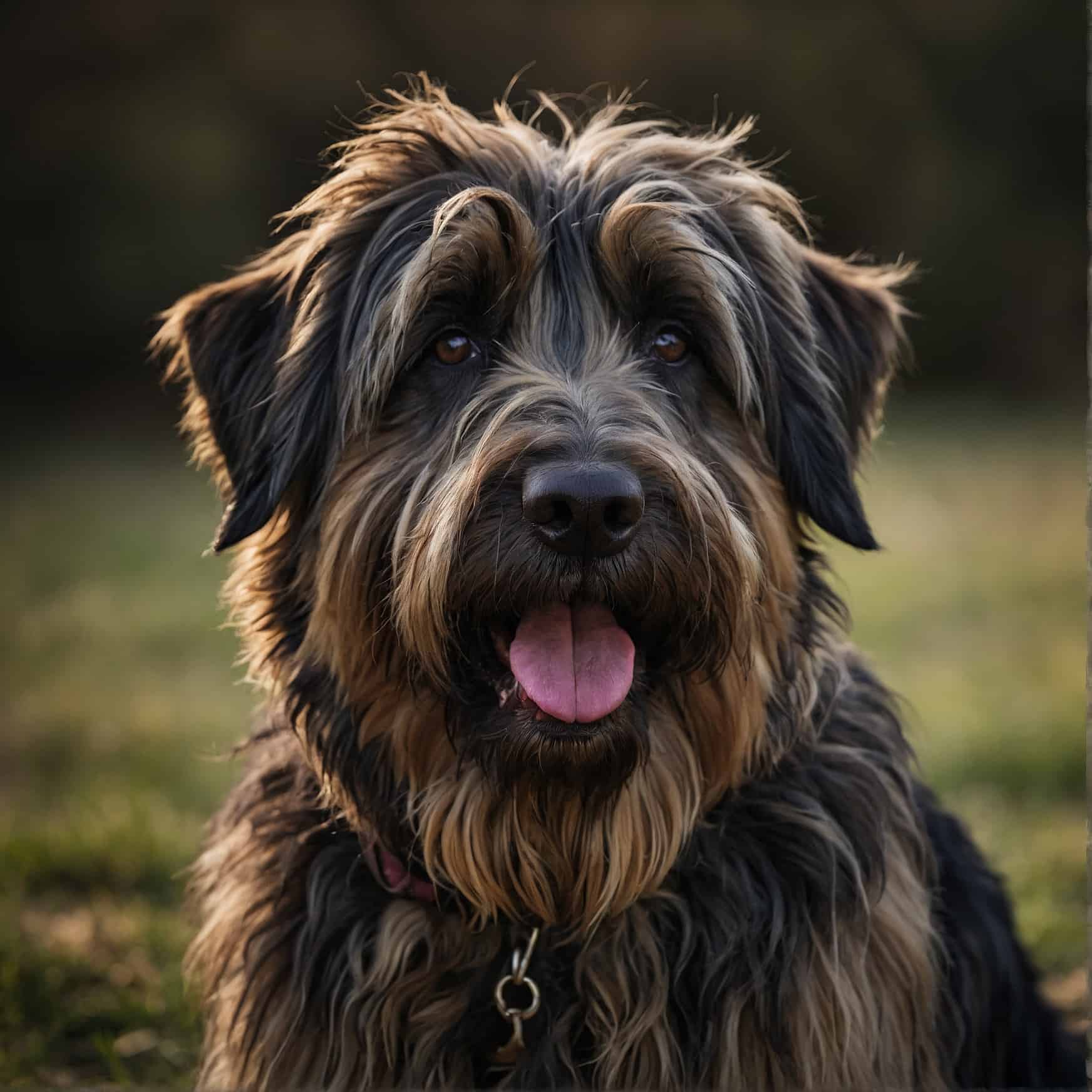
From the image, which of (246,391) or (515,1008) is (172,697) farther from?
(515,1008)

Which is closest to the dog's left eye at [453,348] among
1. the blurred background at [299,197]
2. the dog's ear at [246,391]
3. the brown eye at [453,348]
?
the brown eye at [453,348]

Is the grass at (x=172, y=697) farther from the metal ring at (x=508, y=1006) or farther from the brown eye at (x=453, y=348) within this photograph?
the metal ring at (x=508, y=1006)

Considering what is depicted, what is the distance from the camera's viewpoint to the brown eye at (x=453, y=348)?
307 cm

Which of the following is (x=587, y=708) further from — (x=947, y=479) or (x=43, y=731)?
(x=947, y=479)

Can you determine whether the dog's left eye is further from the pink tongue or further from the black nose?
the pink tongue

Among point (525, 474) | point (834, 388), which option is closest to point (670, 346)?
point (834, 388)

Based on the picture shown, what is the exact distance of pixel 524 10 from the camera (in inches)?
499

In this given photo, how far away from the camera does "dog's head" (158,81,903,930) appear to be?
2.73 m

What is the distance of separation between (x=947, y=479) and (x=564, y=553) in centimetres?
1181

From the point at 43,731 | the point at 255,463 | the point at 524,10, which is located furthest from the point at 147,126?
the point at 255,463

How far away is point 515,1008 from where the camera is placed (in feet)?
9.55

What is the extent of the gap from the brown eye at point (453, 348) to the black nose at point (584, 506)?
54 cm

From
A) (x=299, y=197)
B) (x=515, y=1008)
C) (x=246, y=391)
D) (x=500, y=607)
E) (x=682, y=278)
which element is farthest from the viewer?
(x=299, y=197)

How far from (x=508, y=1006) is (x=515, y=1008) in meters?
0.02
